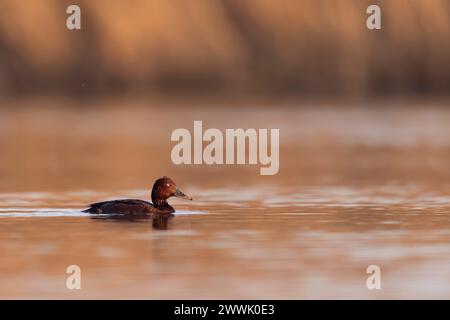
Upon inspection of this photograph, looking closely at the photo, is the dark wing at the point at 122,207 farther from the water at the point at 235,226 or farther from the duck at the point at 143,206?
the water at the point at 235,226

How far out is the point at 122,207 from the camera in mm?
22391

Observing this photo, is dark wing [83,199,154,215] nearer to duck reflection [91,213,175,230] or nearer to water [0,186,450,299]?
duck reflection [91,213,175,230]

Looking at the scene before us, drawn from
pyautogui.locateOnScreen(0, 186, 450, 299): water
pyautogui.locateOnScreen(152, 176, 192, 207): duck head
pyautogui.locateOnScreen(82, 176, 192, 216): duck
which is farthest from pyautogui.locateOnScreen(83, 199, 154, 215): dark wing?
pyautogui.locateOnScreen(0, 186, 450, 299): water

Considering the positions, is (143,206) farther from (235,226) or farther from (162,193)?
(235,226)

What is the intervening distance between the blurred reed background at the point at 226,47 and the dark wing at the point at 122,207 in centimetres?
6338

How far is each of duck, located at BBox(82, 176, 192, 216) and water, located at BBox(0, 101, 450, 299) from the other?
0.74 ft

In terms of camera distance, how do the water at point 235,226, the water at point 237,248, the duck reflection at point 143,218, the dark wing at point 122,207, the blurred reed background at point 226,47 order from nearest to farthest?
the water at point 237,248 → the water at point 235,226 → the duck reflection at point 143,218 → the dark wing at point 122,207 → the blurred reed background at point 226,47

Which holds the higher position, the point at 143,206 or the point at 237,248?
the point at 143,206

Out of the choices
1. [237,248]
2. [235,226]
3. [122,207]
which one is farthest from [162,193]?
[237,248]

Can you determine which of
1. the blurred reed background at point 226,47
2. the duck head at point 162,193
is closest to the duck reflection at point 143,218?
the duck head at point 162,193

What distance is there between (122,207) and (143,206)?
0.32m

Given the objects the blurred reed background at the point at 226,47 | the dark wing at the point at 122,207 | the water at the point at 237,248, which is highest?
the blurred reed background at the point at 226,47

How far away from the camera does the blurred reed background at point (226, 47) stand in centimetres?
8906

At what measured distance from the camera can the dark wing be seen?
22406 mm
